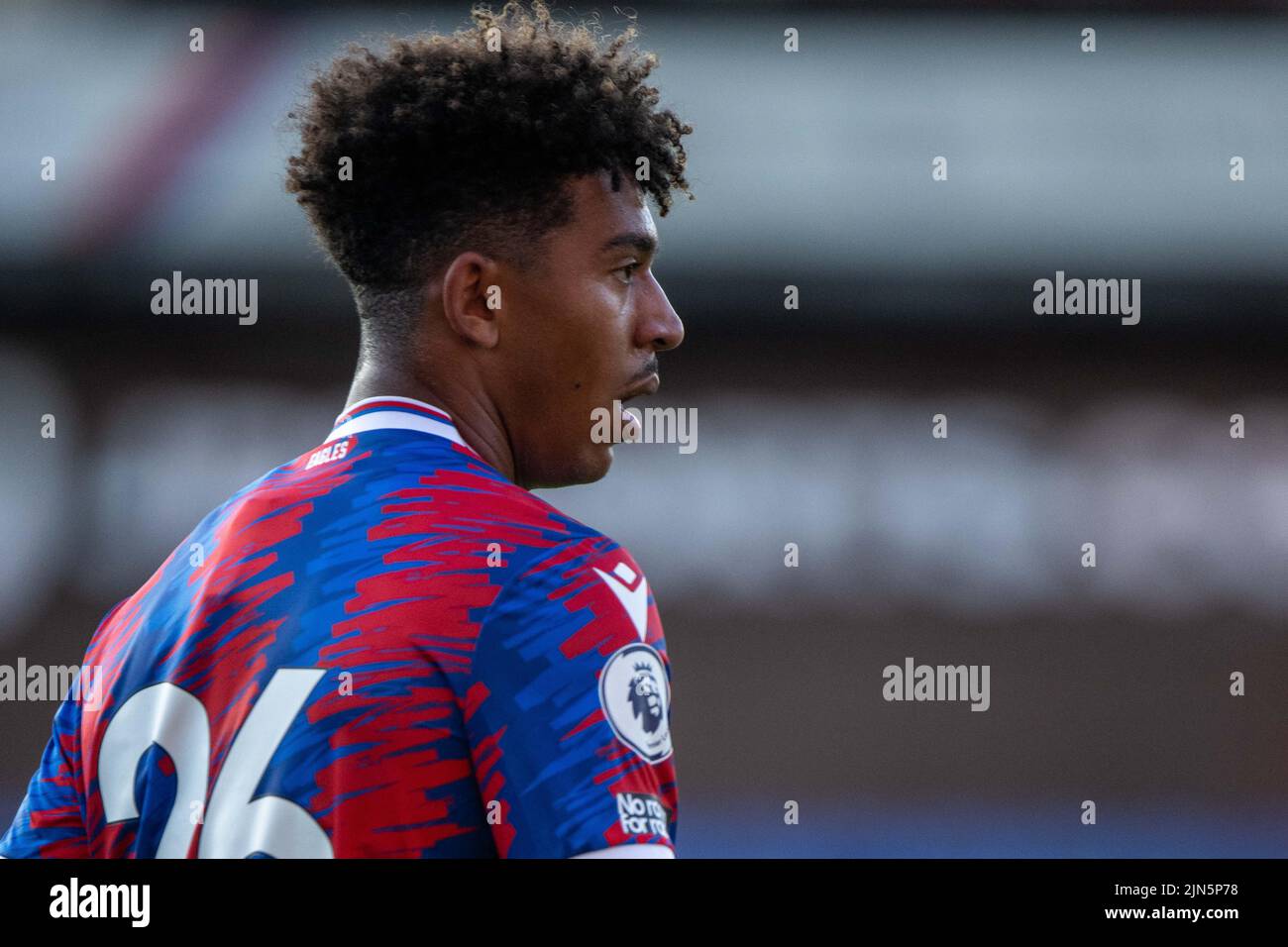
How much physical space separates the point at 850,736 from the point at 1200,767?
79.7 inches

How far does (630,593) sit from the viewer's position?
177cm

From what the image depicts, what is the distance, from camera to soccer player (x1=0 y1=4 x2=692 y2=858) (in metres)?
1.65

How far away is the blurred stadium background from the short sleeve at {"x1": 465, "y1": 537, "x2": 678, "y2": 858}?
5.94 m

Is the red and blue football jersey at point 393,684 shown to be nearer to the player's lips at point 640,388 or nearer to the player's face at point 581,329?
the player's face at point 581,329

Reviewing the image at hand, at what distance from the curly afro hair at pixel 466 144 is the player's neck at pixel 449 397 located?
187 millimetres

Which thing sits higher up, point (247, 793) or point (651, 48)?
point (651, 48)

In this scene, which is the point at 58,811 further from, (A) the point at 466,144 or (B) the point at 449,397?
(A) the point at 466,144

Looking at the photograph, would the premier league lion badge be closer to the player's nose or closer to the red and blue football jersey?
the red and blue football jersey

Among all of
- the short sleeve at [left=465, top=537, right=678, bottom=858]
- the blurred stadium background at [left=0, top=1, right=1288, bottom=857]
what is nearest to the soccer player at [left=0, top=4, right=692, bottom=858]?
the short sleeve at [left=465, top=537, right=678, bottom=858]

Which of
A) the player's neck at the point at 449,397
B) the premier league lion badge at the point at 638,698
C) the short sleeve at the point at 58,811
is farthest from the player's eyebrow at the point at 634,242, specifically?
the short sleeve at the point at 58,811

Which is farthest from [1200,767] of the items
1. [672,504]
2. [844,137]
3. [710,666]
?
[844,137]

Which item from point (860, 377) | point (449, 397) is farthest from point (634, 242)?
point (860, 377)

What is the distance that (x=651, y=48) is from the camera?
774 centimetres
